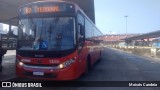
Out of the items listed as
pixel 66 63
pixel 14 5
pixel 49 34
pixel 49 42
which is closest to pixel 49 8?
pixel 49 34

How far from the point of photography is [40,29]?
33.8 feet

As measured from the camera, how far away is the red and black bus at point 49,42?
989cm

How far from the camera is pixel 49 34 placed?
10180mm

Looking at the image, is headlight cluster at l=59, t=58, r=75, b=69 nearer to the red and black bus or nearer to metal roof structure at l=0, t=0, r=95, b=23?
the red and black bus

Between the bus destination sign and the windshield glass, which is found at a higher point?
the bus destination sign

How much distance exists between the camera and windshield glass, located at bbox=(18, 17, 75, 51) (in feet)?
33.1

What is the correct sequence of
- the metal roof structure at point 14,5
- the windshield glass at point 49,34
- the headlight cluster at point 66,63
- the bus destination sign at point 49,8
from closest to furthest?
1. the headlight cluster at point 66,63
2. the windshield glass at point 49,34
3. the bus destination sign at point 49,8
4. the metal roof structure at point 14,5

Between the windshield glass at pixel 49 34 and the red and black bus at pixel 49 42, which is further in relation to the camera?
the windshield glass at pixel 49 34

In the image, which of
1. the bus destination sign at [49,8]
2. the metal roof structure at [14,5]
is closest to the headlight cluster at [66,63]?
the bus destination sign at [49,8]

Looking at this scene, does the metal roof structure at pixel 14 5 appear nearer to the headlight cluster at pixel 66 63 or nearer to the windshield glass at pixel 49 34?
the windshield glass at pixel 49 34

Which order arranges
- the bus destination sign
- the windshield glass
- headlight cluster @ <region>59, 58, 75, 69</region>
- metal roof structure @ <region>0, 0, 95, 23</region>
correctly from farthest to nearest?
metal roof structure @ <region>0, 0, 95, 23</region>, the bus destination sign, the windshield glass, headlight cluster @ <region>59, 58, 75, 69</region>

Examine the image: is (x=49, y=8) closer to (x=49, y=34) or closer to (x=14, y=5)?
(x=49, y=34)

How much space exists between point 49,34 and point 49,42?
1.10 ft

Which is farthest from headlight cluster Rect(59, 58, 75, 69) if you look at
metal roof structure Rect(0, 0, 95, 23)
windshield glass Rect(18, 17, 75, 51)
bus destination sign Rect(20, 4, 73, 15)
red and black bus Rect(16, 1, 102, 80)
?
metal roof structure Rect(0, 0, 95, 23)
